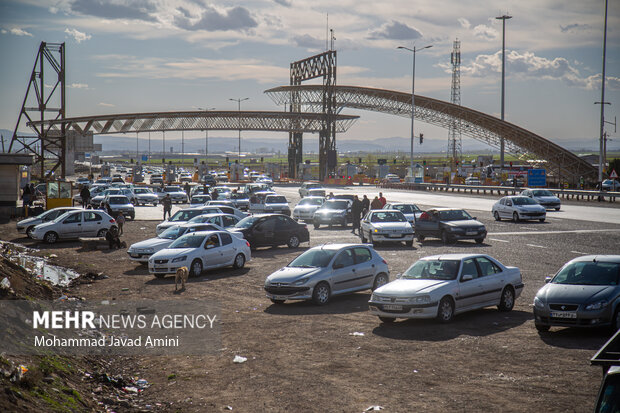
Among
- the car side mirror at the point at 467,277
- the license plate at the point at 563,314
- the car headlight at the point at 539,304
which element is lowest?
the license plate at the point at 563,314

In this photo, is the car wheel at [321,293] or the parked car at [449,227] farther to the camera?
the parked car at [449,227]

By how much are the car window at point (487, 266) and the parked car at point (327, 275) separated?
3217 mm

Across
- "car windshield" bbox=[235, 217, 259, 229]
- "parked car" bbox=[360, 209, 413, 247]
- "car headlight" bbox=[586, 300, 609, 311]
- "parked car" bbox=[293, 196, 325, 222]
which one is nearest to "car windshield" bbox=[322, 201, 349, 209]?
"parked car" bbox=[293, 196, 325, 222]

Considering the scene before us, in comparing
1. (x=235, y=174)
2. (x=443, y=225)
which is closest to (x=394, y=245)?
(x=443, y=225)

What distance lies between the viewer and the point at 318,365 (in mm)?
10750

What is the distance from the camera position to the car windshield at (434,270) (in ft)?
46.4

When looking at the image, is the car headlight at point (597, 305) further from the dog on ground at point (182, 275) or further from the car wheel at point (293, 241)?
the car wheel at point (293, 241)

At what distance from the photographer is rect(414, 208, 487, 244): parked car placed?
2873 cm

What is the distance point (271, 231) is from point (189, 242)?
622 centimetres

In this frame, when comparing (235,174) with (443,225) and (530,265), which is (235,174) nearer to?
(443,225)

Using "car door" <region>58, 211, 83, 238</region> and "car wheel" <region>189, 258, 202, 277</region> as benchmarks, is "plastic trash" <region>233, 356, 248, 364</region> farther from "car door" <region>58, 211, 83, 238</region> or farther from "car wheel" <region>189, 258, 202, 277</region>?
"car door" <region>58, 211, 83, 238</region>

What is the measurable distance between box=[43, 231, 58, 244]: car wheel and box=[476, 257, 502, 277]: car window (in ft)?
A: 71.5

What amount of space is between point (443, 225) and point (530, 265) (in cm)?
794

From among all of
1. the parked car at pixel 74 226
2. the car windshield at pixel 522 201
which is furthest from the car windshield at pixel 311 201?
the parked car at pixel 74 226
